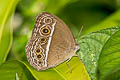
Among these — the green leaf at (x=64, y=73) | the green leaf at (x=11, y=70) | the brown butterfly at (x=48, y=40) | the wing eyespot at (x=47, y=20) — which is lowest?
the green leaf at (x=64, y=73)

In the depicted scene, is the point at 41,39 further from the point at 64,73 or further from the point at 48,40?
the point at 64,73

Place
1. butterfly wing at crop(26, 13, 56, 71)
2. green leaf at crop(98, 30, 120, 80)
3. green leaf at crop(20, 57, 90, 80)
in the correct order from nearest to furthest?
1. green leaf at crop(98, 30, 120, 80)
2. green leaf at crop(20, 57, 90, 80)
3. butterfly wing at crop(26, 13, 56, 71)

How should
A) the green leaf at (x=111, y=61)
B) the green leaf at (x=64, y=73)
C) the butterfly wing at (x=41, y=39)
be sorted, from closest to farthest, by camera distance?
the green leaf at (x=111, y=61) < the green leaf at (x=64, y=73) < the butterfly wing at (x=41, y=39)

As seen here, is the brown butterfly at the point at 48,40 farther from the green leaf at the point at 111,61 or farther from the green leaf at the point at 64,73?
the green leaf at the point at 111,61

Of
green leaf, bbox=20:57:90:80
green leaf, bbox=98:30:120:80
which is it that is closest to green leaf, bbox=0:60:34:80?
green leaf, bbox=20:57:90:80

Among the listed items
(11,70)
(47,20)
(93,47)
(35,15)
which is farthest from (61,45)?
(35,15)

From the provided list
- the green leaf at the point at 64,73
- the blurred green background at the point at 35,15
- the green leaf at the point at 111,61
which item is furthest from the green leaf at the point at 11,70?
the green leaf at the point at 111,61

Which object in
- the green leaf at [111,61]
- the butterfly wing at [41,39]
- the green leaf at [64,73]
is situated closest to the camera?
the green leaf at [111,61]

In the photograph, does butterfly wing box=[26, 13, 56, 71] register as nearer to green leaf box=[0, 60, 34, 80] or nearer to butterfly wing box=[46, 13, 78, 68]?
butterfly wing box=[46, 13, 78, 68]
